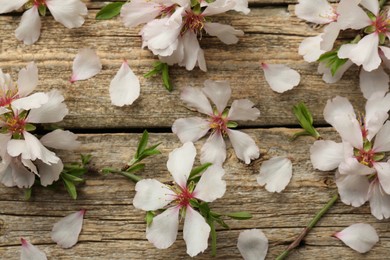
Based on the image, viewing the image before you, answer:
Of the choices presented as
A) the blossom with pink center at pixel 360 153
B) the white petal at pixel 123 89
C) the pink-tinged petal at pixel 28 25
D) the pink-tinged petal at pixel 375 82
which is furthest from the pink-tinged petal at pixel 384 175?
the pink-tinged petal at pixel 28 25

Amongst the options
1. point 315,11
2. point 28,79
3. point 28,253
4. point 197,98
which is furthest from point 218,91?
point 28,253

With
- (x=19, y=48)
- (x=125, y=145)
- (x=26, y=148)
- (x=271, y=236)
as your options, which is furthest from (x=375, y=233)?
(x=19, y=48)

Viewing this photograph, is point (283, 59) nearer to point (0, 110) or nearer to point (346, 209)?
point (346, 209)

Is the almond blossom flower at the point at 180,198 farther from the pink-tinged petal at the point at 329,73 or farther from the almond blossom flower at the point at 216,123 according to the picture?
the pink-tinged petal at the point at 329,73

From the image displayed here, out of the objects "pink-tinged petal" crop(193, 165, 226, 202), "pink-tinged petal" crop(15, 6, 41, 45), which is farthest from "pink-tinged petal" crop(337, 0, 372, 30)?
"pink-tinged petal" crop(15, 6, 41, 45)

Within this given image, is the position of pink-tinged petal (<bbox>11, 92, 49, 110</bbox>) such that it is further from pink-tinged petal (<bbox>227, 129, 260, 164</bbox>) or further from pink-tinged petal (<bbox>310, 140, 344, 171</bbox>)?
pink-tinged petal (<bbox>310, 140, 344, 171</bbox>)

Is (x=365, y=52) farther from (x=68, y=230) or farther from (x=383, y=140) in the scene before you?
(x=68, y=230)
